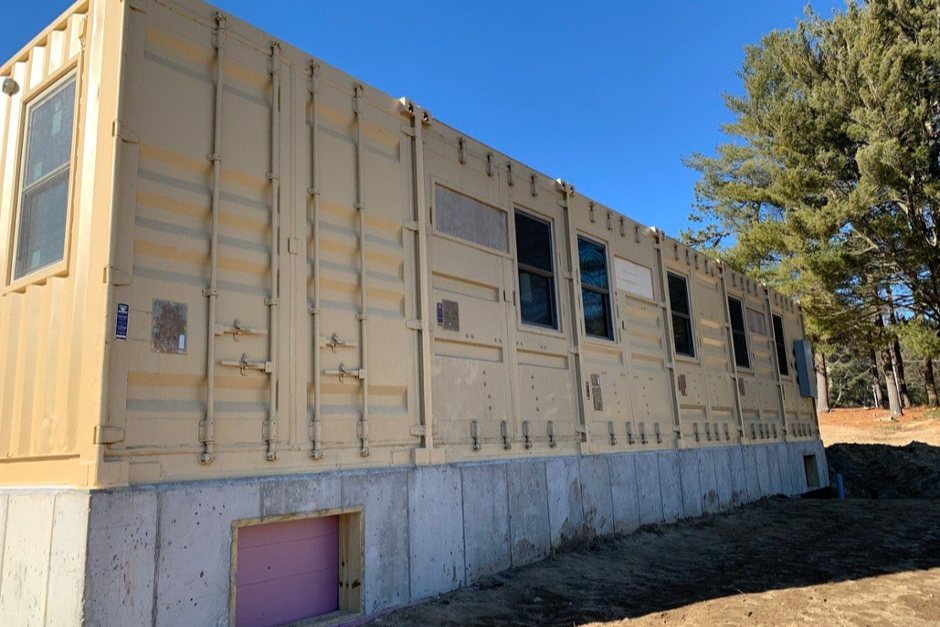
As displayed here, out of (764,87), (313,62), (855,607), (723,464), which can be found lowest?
(855,607)

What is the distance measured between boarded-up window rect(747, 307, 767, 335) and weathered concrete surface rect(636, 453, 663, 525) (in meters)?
5.64

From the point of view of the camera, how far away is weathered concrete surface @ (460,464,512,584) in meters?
6.11

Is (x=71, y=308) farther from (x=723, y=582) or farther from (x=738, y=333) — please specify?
(x=738, y=333)

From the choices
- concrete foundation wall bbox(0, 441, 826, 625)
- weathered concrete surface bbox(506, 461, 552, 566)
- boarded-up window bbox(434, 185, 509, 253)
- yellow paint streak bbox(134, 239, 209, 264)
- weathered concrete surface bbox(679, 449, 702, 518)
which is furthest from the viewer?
weathered concrete surface bbox(679, 449, 702, 518)

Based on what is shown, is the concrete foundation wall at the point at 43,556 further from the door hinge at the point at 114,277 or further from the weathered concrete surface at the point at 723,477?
the weathered concrete surface at the point at 723,477

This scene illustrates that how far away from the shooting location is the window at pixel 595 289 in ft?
28.7

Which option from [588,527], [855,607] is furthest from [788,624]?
[588,527]

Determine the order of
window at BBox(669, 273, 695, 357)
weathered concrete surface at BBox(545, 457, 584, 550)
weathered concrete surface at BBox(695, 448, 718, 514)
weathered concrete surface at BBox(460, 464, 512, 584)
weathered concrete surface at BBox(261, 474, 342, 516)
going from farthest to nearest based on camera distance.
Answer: window at BBox(669, 273, 695, 357) < weathered concrete surface at BBox(695, 448, 718, 514) < weathered concrete surface at BBox(545, 457, 584, 550) < weathered concrete surface at BBox(460, 464, 512, 584) < weathered concrete surface at BBox(261, 474, 342, 516)

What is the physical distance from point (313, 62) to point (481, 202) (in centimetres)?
233

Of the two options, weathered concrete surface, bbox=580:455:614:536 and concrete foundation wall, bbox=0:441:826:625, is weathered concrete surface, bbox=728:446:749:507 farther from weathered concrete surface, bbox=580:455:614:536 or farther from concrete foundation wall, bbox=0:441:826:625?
weathered concrete surface, bbox=580:455:614:536

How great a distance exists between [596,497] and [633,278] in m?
3.41

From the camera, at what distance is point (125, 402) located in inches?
160

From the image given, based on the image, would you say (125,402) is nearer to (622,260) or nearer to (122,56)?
(122,56)

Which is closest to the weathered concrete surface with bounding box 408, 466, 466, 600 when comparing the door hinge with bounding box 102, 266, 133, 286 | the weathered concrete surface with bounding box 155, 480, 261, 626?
the weathered concrete surface with bounding box 155, 480, 261, 626
